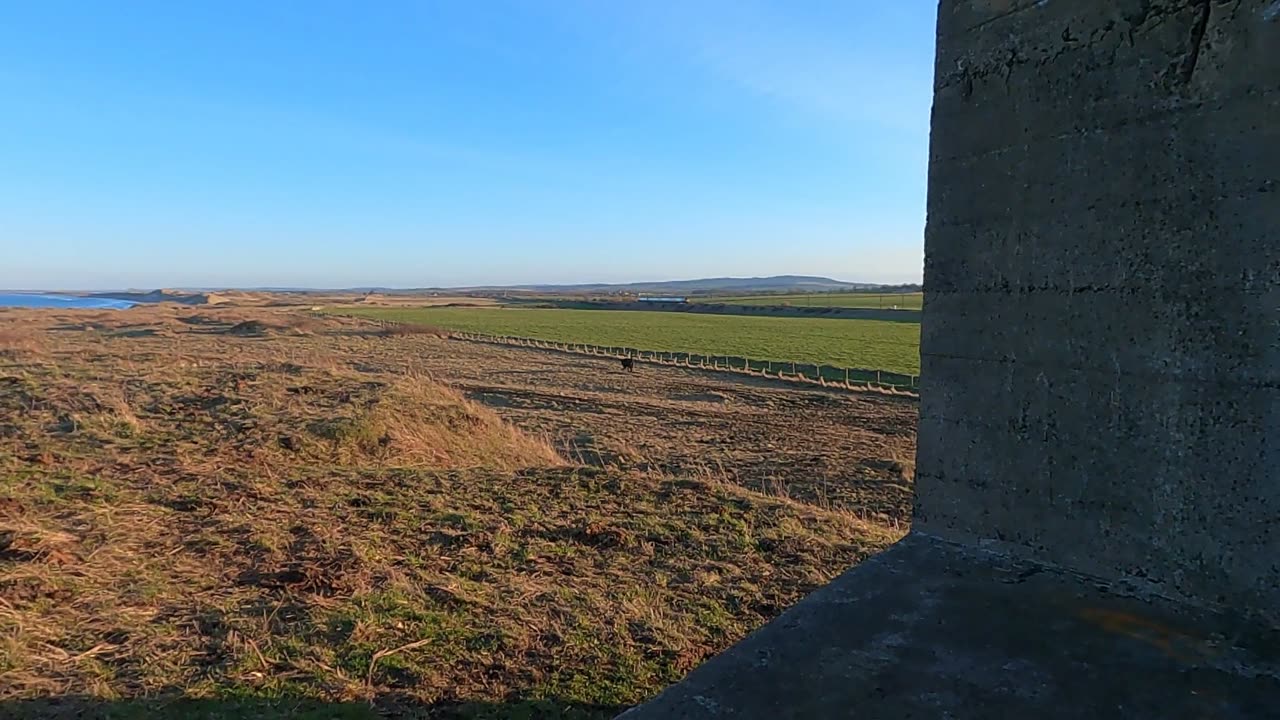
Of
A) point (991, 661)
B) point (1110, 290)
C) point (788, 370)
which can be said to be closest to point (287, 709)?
point (991, 661)

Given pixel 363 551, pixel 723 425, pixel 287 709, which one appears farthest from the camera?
pixel 723 425

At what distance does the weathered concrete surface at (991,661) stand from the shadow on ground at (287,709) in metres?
1.87

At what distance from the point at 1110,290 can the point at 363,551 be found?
5.69 m

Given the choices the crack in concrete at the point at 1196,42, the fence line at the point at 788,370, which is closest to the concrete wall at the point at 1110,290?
the crack in concrete at the point at 1196,42

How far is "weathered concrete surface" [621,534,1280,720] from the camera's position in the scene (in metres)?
2.06

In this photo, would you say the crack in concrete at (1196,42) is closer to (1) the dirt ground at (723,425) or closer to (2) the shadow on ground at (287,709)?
(2) the shadow on ground at (287,709)

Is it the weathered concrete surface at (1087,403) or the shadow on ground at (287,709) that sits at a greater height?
the weathered concrete surface at (1087,403)

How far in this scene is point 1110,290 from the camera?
2.63 metres

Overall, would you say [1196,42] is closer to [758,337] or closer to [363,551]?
[363,551]

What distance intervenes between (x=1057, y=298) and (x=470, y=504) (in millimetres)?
6367

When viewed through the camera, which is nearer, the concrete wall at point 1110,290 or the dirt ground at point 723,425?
the concrete wall at point 1110,290

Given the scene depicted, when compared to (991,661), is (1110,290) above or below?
above

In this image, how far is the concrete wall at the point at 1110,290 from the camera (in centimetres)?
229

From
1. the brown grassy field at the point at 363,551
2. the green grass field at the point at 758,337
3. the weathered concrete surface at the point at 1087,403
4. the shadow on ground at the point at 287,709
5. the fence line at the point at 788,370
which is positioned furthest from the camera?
the green grass field at the point at 758,337
